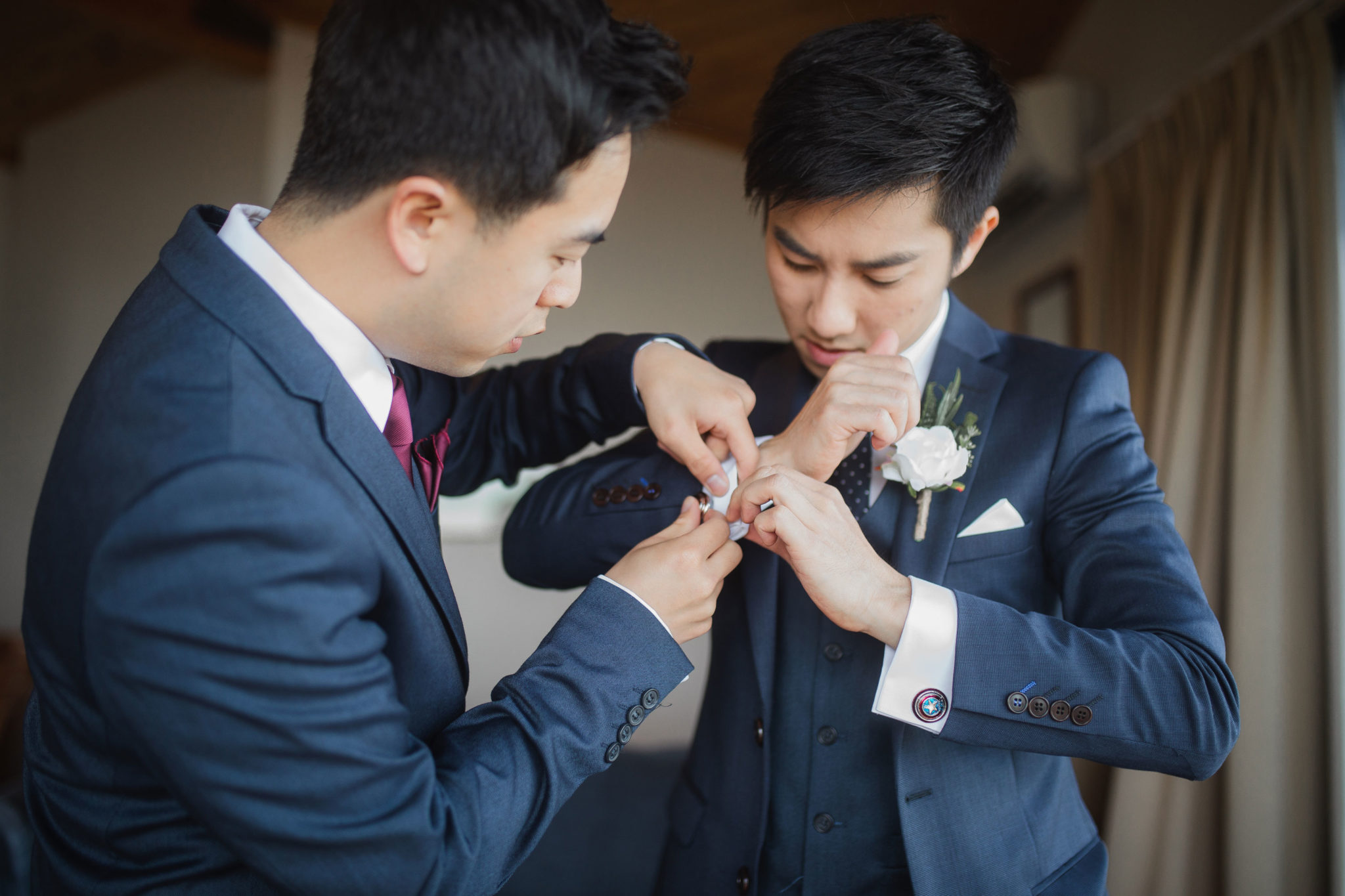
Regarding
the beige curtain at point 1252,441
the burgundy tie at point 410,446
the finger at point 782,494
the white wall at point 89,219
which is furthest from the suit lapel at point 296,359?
the white wall at point 89,219

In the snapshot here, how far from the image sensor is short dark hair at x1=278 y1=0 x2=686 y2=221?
868 mm

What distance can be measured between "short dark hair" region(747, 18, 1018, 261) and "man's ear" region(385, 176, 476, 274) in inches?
22.7

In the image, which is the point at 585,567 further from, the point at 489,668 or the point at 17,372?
the point at 17,372

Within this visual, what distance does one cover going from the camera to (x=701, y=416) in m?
1.29

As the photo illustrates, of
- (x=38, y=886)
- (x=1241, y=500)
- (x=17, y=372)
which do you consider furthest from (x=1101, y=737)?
(x=17, y=372)

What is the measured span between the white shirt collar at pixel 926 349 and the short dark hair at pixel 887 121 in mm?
145

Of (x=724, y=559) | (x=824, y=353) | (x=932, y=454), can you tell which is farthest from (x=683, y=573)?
(x=824, y=353)

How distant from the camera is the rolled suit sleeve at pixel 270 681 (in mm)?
705

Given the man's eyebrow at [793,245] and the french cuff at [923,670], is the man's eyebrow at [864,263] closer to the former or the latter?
the man's eyebrow at [793,245]

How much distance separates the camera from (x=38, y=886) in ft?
3.19

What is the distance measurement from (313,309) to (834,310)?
758 mm

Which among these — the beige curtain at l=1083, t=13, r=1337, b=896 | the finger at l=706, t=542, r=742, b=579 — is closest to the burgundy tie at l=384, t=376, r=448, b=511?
the finger at l=706, t=542, r=742, b=579

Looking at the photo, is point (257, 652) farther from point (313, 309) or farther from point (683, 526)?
point (683, 526)

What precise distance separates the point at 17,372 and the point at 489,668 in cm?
527
